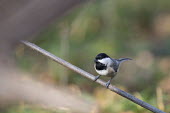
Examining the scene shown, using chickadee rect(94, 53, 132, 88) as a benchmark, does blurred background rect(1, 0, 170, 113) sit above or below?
above

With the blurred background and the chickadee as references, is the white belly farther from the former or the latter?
the blurred background

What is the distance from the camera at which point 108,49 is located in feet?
13.5

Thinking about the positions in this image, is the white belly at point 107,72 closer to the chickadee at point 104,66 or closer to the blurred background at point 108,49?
the chickadee at point 104,66

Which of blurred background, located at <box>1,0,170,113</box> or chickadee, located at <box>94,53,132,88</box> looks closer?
chickadee, located at <box>94,53,132,88</box>

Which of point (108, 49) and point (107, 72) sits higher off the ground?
point (108, 49)

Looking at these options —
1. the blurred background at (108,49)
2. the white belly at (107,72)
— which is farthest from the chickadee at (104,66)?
the blurred background at (108,49)

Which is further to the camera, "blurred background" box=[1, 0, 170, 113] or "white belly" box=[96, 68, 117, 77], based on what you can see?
"blurred background" box=[1, 0, 170, 113]

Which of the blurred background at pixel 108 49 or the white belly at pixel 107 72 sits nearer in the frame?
the white belly at pixel 107 72

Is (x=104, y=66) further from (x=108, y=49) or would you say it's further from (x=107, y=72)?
(x=108, y=49)

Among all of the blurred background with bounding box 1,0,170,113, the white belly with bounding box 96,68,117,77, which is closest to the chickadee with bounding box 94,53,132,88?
the white belly with bounding box 96,68,117,77

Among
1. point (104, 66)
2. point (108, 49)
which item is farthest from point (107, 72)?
point (108, 49)

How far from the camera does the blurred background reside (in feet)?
11.8

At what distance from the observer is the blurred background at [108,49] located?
11.8 feet

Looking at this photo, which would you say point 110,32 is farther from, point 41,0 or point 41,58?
point 41,0
